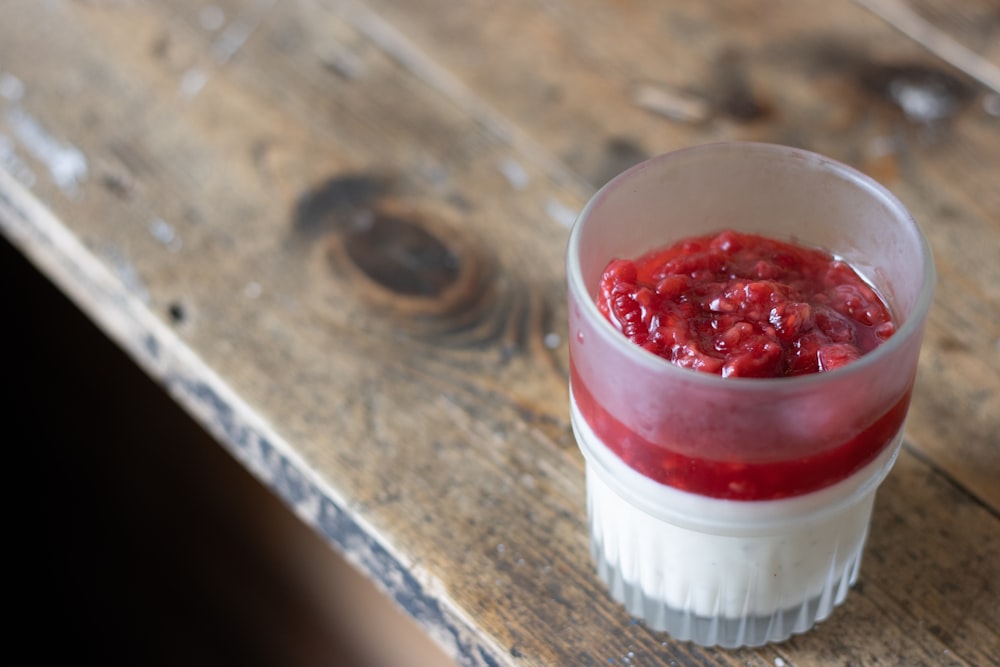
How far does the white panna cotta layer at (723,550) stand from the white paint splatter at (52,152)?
0.56m

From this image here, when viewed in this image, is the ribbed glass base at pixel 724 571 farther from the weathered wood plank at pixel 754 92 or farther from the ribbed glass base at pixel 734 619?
the weathered wood plank at pixel 754 92

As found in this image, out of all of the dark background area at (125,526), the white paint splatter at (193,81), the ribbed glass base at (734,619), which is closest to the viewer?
the ribbed glass base at (734,619)

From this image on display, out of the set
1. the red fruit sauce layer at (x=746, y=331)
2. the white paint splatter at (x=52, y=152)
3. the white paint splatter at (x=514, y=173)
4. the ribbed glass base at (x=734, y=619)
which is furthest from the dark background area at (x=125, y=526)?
the red fruit sauce layer at (x=746, y=331)

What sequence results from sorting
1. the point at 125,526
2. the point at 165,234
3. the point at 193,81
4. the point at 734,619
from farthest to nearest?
the point at 125,526 < the point at 193,81 < the point at 165,234 < the point at 734,619

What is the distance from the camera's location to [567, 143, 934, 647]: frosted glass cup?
1.90 ft

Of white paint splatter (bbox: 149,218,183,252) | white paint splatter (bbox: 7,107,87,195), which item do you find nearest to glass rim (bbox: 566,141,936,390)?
white paint splatter (bbox: 149,218,183,252)

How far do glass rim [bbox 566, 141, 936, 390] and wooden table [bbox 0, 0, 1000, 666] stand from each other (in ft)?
0.70

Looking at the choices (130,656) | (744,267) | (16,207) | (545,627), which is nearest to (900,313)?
(744,267)

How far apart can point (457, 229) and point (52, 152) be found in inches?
14.5

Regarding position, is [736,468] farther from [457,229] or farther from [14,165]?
[14,165]

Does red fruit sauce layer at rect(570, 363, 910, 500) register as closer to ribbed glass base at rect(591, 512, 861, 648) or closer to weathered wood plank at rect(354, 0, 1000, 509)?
ribbed glass base at rect(591, 512, 861, 648)

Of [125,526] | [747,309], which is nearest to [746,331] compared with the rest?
[747,309]

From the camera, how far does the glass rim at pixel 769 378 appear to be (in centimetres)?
56

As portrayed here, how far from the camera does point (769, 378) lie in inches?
23.5
